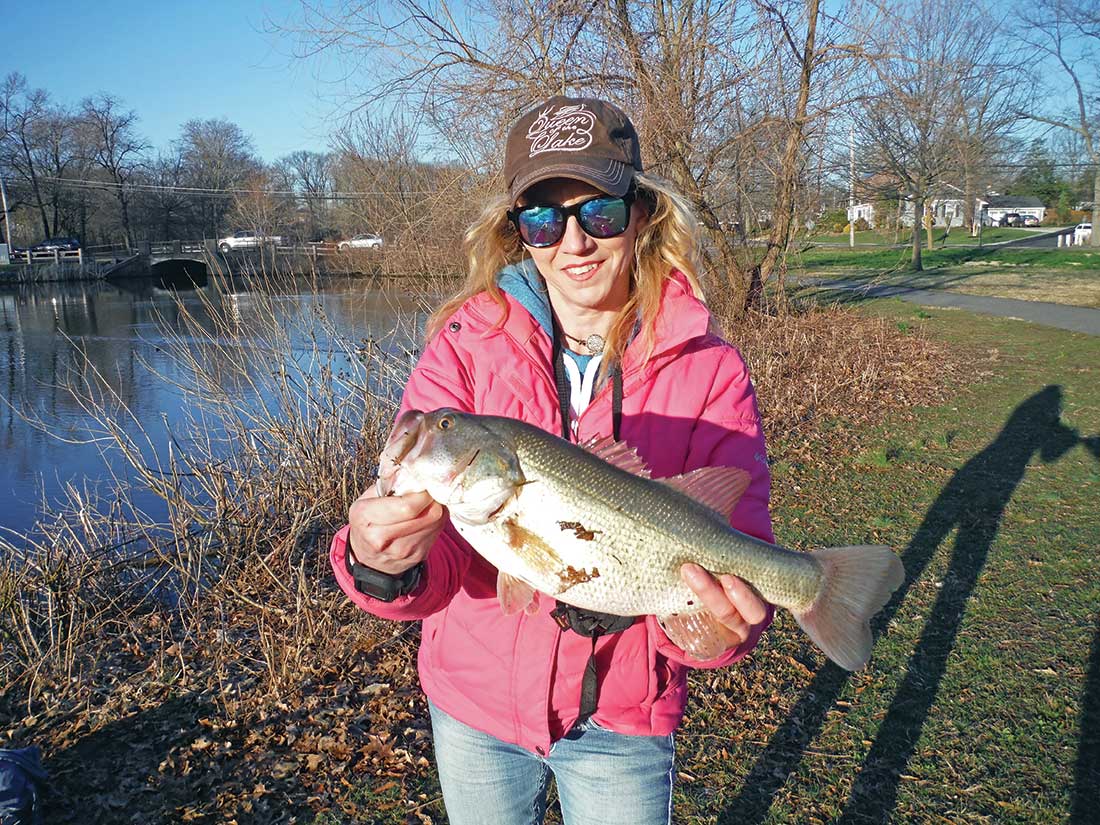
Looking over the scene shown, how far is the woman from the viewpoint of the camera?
6.99 ft

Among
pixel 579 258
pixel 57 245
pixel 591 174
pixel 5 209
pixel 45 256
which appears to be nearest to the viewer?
pixel 591 174

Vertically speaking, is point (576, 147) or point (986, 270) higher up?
point (576, 147)

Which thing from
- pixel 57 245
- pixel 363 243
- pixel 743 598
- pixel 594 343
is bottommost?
pixel 743 598

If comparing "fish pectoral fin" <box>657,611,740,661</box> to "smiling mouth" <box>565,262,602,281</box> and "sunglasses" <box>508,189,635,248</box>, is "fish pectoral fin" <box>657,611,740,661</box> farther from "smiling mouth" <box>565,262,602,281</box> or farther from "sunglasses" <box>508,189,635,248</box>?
"sunglasses" <box>508,189,635,248</box>

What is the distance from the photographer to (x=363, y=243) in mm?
13531

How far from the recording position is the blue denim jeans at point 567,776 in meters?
2.14

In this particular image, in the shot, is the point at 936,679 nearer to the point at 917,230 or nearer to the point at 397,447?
the point at 397,447

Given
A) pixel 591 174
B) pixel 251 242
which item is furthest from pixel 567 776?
pixel 251 242

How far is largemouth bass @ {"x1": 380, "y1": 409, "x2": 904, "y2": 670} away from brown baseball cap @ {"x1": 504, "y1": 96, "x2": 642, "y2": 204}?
0.78 m

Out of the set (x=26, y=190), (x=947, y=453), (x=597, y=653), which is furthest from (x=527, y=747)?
(x=26, y=190)

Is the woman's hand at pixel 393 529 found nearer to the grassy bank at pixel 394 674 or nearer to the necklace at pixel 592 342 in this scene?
the necklace at pixel 592 342

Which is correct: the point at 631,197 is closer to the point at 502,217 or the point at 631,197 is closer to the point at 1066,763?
the point at 502,217

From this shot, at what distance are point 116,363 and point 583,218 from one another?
46.5 ft

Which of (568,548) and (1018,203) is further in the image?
(1018,203)
